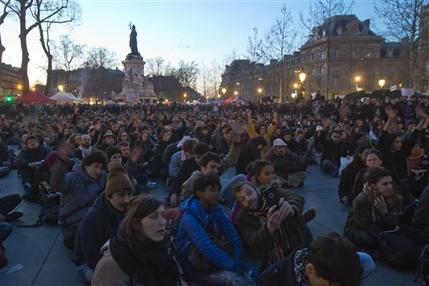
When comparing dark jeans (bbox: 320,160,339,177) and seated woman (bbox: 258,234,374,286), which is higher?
seated woman (bbox: 258,234,374,286)

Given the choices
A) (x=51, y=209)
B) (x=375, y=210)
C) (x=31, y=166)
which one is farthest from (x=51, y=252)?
(x=375, y=210)

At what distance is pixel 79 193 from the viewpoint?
618 centimetres

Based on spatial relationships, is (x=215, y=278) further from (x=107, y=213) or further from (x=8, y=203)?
(x=8, y=203)

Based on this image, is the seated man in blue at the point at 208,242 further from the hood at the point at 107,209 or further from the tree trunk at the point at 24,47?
the tree trunk at the point at 24,47

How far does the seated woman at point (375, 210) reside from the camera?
18.1 ft

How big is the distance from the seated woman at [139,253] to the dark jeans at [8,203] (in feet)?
18.4

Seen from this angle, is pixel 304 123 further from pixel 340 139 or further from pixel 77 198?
pixel 77 198

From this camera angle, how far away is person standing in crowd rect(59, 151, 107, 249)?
614cm

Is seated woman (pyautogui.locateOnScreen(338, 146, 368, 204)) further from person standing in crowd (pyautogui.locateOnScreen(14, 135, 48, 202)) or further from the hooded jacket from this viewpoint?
person standing in crowd (pyautogui.locateOnScreen(14, 135, 48, 202))

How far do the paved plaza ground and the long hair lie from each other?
2.76 metres

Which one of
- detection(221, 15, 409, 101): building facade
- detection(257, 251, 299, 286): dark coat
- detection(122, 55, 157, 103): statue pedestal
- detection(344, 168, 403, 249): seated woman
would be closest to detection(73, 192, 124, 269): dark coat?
detection(257, 251, 299, 286): dark coat

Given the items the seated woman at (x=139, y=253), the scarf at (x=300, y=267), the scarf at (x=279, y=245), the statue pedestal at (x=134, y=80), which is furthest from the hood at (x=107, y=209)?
the statue pedestal at (x=134, y=80)

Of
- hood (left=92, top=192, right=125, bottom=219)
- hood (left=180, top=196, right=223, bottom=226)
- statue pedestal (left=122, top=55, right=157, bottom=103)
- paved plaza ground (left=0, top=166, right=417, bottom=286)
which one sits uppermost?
statue pedestal (left=122, top=55, right=157, bottom=103)

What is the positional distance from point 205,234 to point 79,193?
2.35 metres
